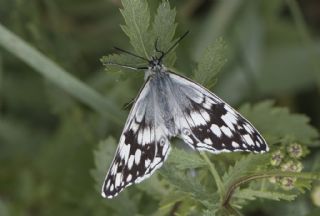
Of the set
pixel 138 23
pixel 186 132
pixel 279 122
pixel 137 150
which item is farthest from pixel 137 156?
pixel 279 122

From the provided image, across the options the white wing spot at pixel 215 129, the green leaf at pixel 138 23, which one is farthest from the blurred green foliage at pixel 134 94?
the white wing spot at pixel 215 129

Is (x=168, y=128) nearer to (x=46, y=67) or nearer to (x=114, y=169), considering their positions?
(x=114, y=169)

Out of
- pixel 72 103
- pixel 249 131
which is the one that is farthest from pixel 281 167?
pixel 72 103

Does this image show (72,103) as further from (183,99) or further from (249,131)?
(249,131)

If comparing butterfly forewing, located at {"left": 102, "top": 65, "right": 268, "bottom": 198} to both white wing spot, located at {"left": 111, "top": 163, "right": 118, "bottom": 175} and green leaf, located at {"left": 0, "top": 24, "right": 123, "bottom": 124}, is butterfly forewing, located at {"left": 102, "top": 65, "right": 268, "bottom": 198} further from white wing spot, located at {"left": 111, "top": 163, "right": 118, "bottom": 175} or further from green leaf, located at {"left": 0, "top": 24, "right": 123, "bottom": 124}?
green leaf, located at {"left": 0, "top": 24, "right": 123, "bottom": 124}

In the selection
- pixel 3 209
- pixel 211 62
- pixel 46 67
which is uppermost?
pixel 46 67
